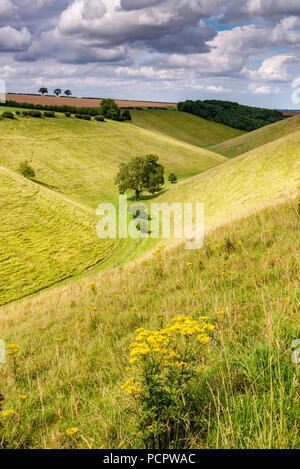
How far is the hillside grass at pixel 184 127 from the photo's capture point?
5340 inches

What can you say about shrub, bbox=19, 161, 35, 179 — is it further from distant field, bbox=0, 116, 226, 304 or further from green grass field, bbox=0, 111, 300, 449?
green grass field, bbox=0, 111, 300, 449

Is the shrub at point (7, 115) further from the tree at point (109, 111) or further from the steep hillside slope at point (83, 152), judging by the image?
the tree at point (109, 111)

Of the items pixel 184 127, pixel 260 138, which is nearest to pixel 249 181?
pixel 260 138

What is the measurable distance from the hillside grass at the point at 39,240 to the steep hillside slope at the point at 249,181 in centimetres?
1526

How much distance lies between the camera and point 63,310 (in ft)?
25.5

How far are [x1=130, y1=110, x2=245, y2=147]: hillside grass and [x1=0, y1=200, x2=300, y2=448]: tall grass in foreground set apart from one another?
12805 centimetres

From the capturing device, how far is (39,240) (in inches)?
1314

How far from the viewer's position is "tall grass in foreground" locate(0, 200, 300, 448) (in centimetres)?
233

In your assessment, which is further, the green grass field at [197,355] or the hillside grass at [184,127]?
the hillside grass at [184,127]

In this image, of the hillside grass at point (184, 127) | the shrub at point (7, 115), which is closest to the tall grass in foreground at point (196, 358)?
the shrub at point (7, 115)

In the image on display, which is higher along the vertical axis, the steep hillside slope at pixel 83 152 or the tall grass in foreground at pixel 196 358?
the steep hillside slope at pixel 83 152

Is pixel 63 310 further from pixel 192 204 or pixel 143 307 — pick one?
pixel 192 204
